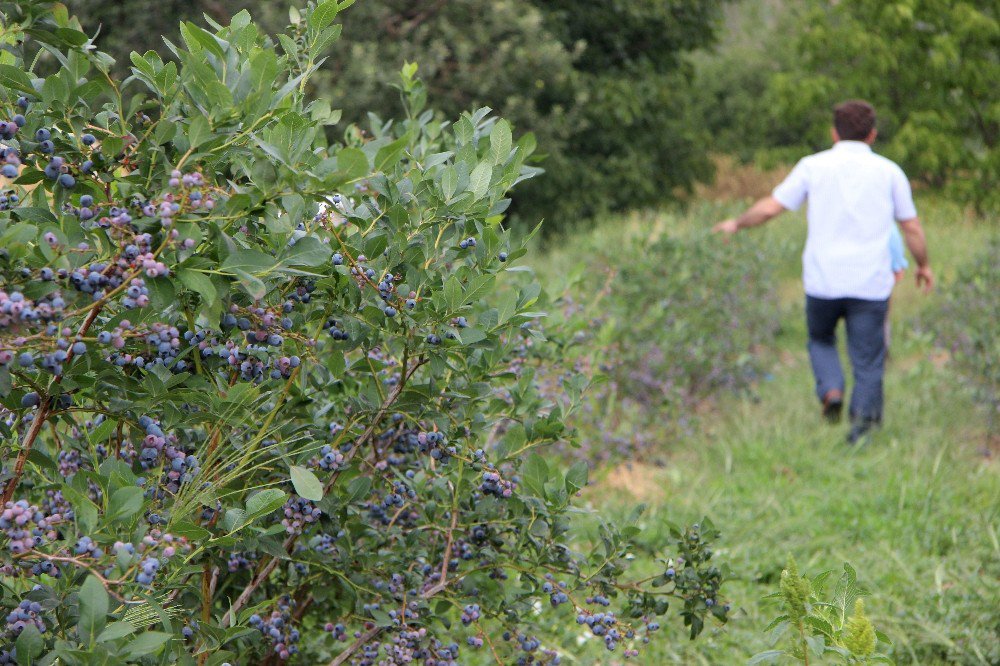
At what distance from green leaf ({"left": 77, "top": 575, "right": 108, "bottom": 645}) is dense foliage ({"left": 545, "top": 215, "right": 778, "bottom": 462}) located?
3.95 m

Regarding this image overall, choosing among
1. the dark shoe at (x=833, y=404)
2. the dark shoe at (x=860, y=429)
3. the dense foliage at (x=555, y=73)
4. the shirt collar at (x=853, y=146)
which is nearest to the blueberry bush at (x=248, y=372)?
the shirt collar at (x=853, y=146)

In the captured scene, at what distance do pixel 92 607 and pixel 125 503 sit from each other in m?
0.18

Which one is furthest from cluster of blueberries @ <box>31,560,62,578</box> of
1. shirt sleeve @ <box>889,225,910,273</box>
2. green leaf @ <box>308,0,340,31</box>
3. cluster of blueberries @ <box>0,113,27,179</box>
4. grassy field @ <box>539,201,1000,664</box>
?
shirt sleeve @ <box>889,225,910,273</box>

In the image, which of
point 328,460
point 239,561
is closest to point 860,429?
point 239,561

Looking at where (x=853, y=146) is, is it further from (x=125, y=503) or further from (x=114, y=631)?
(x=114, y=631)

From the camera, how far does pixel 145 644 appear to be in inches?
56.9

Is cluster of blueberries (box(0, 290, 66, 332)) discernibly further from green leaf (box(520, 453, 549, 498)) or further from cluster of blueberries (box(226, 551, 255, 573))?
green leaf (box(520, 453, 549, 498))

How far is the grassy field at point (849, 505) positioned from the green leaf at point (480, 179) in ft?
6.15

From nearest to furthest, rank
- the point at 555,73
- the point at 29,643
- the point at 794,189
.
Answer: the point at 29,643 → the point at 794,189 → the point at 555,73

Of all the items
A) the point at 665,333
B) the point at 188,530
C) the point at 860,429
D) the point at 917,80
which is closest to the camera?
the point at 188,530

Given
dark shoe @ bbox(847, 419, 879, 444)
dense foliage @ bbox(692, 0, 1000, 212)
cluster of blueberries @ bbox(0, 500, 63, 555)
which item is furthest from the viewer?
dense foliage @ bbox(692, 0, 1000, 212)

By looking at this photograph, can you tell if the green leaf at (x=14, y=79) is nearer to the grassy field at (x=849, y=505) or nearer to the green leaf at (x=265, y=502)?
the green leaf at (x=265, y=502)

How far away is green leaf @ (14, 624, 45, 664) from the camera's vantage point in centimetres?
149

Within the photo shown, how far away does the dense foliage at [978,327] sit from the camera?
586 cm
